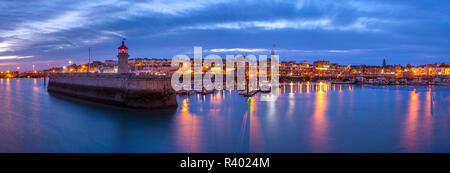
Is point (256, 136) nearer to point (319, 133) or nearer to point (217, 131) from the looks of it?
point (217, 131)

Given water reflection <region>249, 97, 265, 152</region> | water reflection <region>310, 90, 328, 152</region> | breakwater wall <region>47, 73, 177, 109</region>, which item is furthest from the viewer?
breakwater wall <region>47, 73, 177, 109</region>

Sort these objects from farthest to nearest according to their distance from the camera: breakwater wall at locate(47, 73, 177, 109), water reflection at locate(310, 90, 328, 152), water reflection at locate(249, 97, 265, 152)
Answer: breakwater wall at locate(47, 73, 177, 109) < water reflection at locate(310, 90, 328, 152) < water reflection at locate(249, 97, 265, 152)

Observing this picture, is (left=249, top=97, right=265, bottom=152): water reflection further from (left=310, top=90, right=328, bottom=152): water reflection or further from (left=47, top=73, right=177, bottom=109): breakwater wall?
(left=47, top=73, right=177, bottom=109): breakwater wall

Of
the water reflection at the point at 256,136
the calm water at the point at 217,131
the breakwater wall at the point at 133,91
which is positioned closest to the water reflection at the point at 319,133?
the calm water at the point at 217,131

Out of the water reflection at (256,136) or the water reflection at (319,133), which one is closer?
the water reflection at (256,136)

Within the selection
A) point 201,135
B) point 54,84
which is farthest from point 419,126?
point 54,84

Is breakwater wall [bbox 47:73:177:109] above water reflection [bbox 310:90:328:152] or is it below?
above

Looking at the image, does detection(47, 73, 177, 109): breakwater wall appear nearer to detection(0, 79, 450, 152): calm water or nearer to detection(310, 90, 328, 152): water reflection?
detection(0, 79, 450, 152): calm water

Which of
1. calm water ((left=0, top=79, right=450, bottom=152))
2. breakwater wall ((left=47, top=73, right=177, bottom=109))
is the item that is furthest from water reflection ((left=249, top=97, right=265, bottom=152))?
breakwater wall ((left=47, top=73, right=177, bottom=109))

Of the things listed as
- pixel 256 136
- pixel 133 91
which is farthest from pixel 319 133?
pixel 133 91

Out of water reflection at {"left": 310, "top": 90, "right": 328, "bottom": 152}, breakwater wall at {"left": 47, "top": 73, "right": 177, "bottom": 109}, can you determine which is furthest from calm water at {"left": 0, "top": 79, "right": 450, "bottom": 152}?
breakwater wall at {"left": 47, "top": 73, "right": 177, "bottom": 109}

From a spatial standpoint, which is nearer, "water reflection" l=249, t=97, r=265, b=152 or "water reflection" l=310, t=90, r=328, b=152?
"water reflection" l=249, t=97, r=265, b=152

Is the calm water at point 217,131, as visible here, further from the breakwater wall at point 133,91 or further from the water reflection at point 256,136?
the breakwater wall at point 133,91
